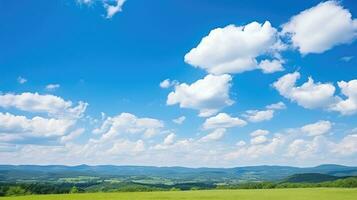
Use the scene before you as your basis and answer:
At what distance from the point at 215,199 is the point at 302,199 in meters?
13.3

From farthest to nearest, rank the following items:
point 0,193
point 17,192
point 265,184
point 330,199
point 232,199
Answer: point 265,184
point 17,192
point 0,193
point 232,199
point 330,199

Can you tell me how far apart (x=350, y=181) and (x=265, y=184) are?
27.2m

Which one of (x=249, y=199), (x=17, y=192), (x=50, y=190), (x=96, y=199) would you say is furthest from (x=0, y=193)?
(x=249, y=199)

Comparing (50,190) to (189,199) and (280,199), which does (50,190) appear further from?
(280,199)

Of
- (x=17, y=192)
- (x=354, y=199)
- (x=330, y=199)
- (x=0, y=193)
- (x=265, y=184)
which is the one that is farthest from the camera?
(x=265, y=184)

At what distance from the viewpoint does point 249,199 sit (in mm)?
63781

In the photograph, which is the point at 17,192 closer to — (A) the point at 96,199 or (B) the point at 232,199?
(A) the point at 96,199

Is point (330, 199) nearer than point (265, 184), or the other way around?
point (330, 199)

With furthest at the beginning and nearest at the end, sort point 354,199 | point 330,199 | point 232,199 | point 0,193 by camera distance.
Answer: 1. point 0,193
2. point 232,199
3. point 330,199
4. point 354,199

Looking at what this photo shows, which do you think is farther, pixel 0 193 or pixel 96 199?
pixel 0 193

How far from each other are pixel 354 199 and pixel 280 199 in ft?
35.6

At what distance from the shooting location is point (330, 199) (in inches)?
2372

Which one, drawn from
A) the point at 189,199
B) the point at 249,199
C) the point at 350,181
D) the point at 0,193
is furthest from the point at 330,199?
the point at 0,193

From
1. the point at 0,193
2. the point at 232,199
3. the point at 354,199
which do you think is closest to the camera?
the point at 354,199
